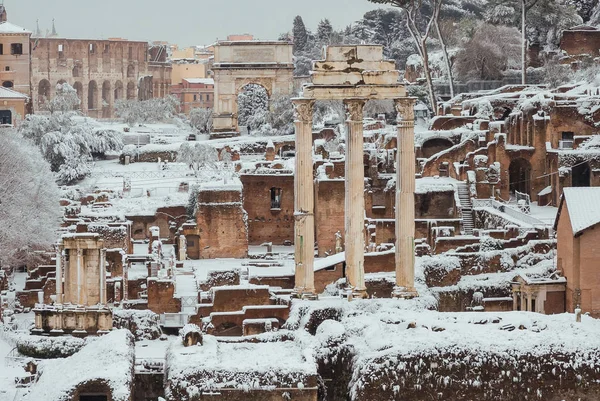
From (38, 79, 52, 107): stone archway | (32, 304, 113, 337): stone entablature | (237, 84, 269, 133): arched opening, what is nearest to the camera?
(32, 304, 113, 337): stone entablature

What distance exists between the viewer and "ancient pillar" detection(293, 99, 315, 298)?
26469mm

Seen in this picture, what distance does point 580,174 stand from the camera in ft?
156

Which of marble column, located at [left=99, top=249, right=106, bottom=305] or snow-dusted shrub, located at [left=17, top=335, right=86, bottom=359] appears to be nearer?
snow-dusted shrub, located at [left=17, top=335, right=86, bottom=359]

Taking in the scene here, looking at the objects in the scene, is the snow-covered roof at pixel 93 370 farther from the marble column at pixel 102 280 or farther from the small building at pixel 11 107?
the small building at pixel 11 107

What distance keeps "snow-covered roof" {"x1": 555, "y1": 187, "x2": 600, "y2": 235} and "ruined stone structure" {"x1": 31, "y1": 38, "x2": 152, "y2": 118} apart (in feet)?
197

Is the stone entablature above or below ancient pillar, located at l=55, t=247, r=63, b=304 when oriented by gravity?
below

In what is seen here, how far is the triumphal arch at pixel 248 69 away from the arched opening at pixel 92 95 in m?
22.5

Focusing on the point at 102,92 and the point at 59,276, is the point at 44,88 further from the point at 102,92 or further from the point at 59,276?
the point at 59,276

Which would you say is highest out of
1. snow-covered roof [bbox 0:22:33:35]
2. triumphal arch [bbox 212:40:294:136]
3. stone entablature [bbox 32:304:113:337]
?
snow-covered roof [bbox 0:22:33:35]

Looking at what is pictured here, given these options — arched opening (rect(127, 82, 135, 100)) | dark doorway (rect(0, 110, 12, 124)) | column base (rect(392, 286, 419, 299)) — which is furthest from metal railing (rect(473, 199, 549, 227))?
arched opening (rect(127, 82, 135, 100))

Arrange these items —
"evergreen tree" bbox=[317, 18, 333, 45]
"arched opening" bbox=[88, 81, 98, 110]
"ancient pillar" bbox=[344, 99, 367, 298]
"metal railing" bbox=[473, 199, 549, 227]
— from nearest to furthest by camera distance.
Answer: "ancient pillar" bbox=[344, 99, 367, 298], "metal railing" bbox=[473, 199, 549, 227], "evergreen tree" bbox=[317, 18, 333, 45], "arched opening" bbox=[88, 81, 98, 110]

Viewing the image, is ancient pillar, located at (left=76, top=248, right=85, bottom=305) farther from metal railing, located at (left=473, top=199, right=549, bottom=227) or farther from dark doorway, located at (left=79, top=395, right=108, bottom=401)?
metal railing, located at (left=473, top=199, right=549, bottom=227)

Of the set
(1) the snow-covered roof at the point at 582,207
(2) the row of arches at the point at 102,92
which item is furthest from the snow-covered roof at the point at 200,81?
(1) the snow-covered roof at the point at 582,207

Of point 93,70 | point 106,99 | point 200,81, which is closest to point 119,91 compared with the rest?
point 106,99
